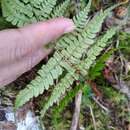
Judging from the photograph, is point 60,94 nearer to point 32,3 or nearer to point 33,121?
point 33,121

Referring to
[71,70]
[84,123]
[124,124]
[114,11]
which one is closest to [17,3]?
[71,70]

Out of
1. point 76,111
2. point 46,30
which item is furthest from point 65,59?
point 76,111

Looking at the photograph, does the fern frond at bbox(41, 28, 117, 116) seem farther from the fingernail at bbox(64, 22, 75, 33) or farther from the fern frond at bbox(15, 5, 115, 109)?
the fingernail at bbox(64, 22, 75, 33)

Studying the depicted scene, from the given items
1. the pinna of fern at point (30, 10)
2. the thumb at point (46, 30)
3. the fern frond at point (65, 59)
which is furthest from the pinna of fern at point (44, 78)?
the pinna of fern at point (30, 10)

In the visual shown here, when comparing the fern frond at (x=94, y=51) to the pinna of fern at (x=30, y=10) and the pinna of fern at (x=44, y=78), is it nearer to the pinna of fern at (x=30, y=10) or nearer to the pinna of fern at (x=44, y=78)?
the pinna of fern at (x=44, y=78)

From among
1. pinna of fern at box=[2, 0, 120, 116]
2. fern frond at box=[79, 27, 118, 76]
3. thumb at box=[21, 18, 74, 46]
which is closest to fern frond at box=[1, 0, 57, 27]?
pinna of fern at box=[2, 0, 120, 116]

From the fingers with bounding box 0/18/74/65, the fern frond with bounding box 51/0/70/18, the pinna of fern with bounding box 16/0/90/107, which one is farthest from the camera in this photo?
the fern frond with bounding box 51/0/70/18
